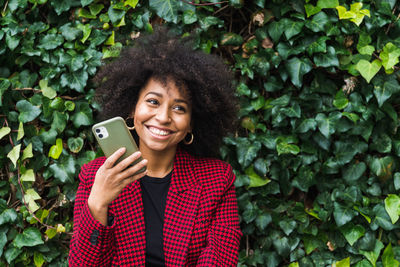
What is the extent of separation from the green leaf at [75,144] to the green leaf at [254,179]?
0.79 meters

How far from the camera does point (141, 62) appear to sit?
1520 mm

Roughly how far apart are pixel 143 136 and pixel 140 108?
98mm

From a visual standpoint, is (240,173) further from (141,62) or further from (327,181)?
(141,62)

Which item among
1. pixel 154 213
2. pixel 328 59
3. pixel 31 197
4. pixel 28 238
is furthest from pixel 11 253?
pixel 328 59

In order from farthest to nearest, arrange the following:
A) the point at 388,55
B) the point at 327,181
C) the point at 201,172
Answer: the point at 327,181 < the point at 388,55 < the point at 201,172

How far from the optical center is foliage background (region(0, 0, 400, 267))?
1835mm

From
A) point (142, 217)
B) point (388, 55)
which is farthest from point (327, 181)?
point (142, 217)

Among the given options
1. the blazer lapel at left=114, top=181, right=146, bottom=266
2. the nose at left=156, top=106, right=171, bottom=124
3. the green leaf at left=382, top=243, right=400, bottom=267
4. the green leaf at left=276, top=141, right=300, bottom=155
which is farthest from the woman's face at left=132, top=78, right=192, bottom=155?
the green leaf at left=382, top=243, right=400, bottom=267

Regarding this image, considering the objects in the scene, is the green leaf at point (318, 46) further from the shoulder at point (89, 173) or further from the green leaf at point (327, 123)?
the shoulder at point (89, 173)

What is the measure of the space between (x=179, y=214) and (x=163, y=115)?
0.38 meters

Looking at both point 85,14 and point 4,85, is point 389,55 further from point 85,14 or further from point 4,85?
point 4,85

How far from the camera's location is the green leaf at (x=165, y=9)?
71.0 inches

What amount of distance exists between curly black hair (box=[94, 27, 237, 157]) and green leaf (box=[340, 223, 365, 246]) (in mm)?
718

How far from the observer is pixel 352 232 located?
6.15ft
